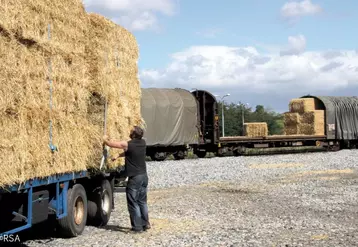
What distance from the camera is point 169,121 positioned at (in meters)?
29.7

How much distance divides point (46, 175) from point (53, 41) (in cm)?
211

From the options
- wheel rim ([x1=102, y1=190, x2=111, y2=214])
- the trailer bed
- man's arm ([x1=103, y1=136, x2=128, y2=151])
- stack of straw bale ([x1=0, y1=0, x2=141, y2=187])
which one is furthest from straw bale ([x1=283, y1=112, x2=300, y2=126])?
man's arm ([x1=103, y1=136, x2=128, y2=151])

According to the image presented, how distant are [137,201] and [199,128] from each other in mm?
21794

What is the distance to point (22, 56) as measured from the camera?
725 cm

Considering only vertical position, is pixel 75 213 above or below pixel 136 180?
below

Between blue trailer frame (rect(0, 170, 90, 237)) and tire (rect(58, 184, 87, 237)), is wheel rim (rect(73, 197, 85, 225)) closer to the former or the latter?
tire (rect(58, 184, 87, 237))

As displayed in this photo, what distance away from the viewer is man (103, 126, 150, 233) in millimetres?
9836

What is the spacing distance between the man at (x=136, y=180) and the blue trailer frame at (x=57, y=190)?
86 centimetres

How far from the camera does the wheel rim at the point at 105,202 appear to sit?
35.4 ft

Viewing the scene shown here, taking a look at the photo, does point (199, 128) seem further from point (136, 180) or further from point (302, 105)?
point (136, 180)

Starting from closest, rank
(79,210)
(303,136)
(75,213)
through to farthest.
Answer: (75,213) < (79,210) < (303,136)

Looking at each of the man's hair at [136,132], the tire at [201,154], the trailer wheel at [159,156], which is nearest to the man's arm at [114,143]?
the man's hair at [136,132]

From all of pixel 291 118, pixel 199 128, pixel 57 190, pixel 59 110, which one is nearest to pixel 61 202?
pixel 57 190

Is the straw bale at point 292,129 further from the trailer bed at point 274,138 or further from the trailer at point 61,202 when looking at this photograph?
the trailer at point 61,202
